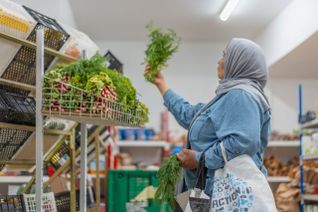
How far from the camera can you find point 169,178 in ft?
8.62

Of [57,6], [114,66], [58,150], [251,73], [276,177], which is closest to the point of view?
[251,73]

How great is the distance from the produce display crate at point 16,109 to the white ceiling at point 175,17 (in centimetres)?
366

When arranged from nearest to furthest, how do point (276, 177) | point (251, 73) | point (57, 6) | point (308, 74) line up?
point (251, 73) < point (57, 6) < point (276, 177) < point (308, 74)

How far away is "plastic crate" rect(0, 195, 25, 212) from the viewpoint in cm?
269

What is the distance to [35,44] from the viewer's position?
2768 millimetres

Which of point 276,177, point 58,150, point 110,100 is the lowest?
point 276,177

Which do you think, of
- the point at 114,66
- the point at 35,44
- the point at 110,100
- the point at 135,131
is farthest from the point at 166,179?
the point at 135,131

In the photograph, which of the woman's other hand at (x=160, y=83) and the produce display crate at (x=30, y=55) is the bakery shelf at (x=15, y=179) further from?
the woman's other hand at (x=160, y=83)

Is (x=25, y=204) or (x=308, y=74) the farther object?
(x=308, y=74)

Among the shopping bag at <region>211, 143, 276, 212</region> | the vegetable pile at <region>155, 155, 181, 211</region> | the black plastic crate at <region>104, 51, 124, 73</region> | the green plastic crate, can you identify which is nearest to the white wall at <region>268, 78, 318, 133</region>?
the green plastic crate

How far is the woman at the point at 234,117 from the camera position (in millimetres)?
2316

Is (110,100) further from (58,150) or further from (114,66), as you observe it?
(114,66)

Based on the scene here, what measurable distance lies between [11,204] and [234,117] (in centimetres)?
128

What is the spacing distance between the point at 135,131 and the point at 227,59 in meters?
5.01
